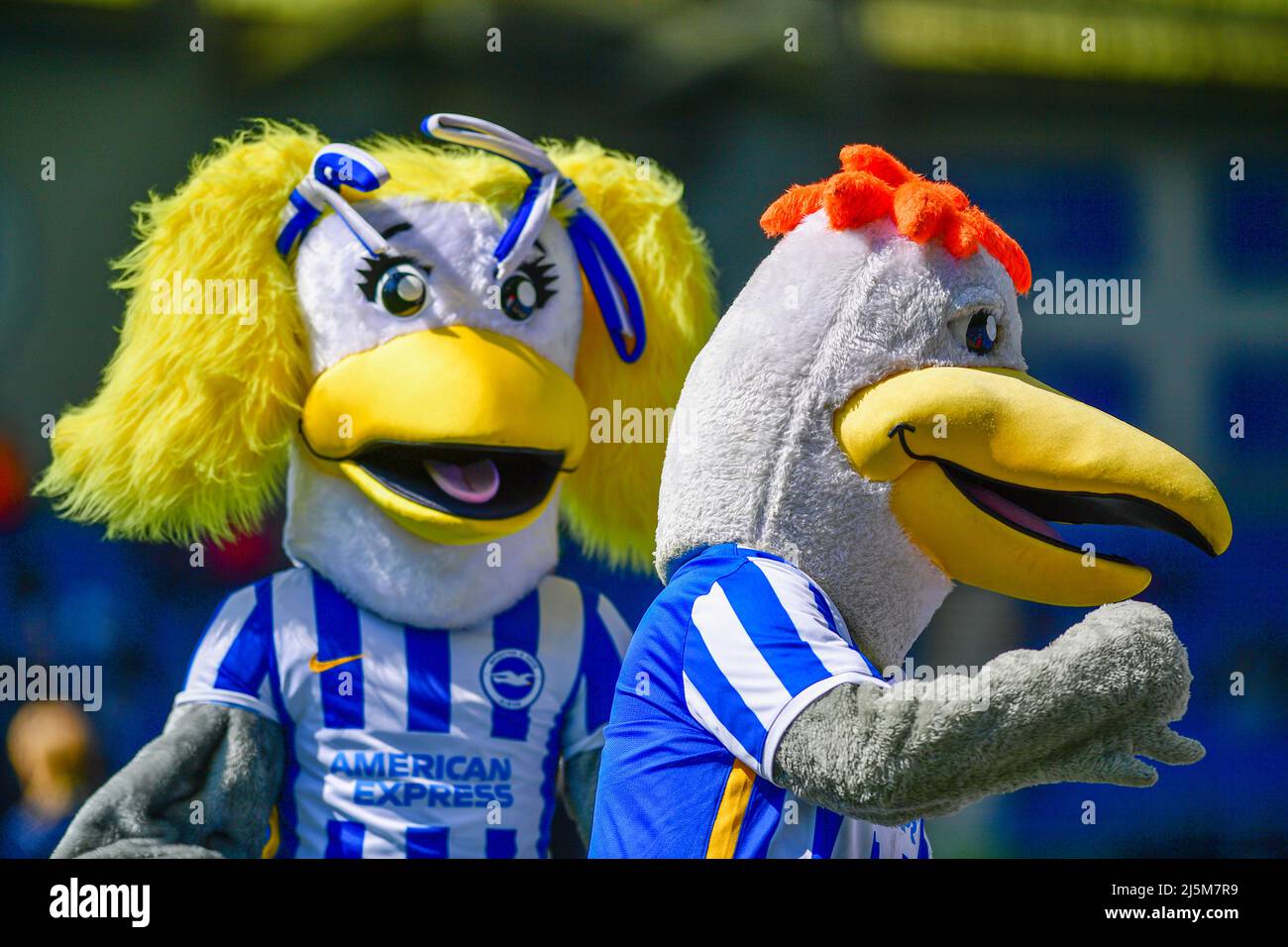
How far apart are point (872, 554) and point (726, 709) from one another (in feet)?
0.86

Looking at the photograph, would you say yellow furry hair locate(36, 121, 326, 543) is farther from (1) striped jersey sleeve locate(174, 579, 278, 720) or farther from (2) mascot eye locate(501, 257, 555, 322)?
(2) mascot eye locate(501, 257, 555, 322)

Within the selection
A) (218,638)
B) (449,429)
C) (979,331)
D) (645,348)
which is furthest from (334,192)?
(979,331)

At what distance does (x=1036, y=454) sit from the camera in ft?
4.73

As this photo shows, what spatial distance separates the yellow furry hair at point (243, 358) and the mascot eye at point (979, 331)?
690 mm

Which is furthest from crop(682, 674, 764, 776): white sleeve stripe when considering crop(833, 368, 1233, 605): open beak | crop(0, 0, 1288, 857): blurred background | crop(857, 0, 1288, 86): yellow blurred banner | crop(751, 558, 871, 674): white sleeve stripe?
crop(857, 0, 1288, 86): yellow blurred banner

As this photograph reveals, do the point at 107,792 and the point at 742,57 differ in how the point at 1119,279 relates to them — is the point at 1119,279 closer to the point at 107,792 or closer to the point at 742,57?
the point at 742,57

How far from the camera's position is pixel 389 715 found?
6.63 feet

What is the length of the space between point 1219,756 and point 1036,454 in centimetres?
133

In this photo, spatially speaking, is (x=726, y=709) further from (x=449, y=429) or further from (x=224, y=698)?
(x=224, y=698)

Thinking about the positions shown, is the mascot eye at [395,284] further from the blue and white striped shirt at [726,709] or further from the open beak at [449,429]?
the blue and white striped shirt at [726,709]

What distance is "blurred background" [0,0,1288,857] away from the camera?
7.62 ft

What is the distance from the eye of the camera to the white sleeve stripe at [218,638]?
2014 millimetres

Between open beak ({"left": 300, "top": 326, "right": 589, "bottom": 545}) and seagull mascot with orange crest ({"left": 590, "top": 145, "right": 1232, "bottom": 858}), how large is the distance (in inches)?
16.9
